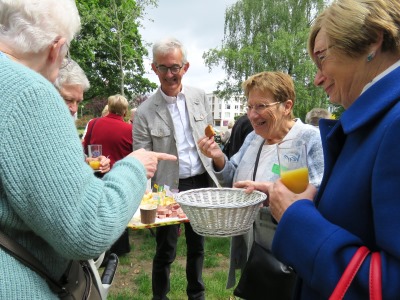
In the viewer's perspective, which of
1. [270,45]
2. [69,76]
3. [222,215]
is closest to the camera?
[222,215]

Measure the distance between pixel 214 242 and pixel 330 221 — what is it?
4142 millimetres

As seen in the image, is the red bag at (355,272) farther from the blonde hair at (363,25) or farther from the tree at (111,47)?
the tree at (111,47)

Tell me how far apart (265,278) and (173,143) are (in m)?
1.70

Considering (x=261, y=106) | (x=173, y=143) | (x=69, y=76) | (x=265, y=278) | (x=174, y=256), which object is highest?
(x=69, y=76)

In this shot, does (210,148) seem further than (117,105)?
No

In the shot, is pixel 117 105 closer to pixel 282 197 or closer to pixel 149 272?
pixel 149 272

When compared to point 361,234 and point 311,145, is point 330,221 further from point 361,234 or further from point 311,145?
point 311,145

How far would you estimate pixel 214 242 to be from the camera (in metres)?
5.04

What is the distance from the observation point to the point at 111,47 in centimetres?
1600

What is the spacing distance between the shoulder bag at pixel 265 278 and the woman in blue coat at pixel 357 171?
75 cm

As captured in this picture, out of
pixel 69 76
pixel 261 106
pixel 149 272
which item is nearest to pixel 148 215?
pixel 261 106

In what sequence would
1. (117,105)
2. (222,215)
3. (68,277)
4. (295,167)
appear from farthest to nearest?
(117,105), (222,215), (295,167), (68,277)

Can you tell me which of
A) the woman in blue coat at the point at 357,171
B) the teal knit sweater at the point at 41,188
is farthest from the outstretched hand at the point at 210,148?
the teal knit sweater at the point at 41,188

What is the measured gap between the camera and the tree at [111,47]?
51.5 feet
